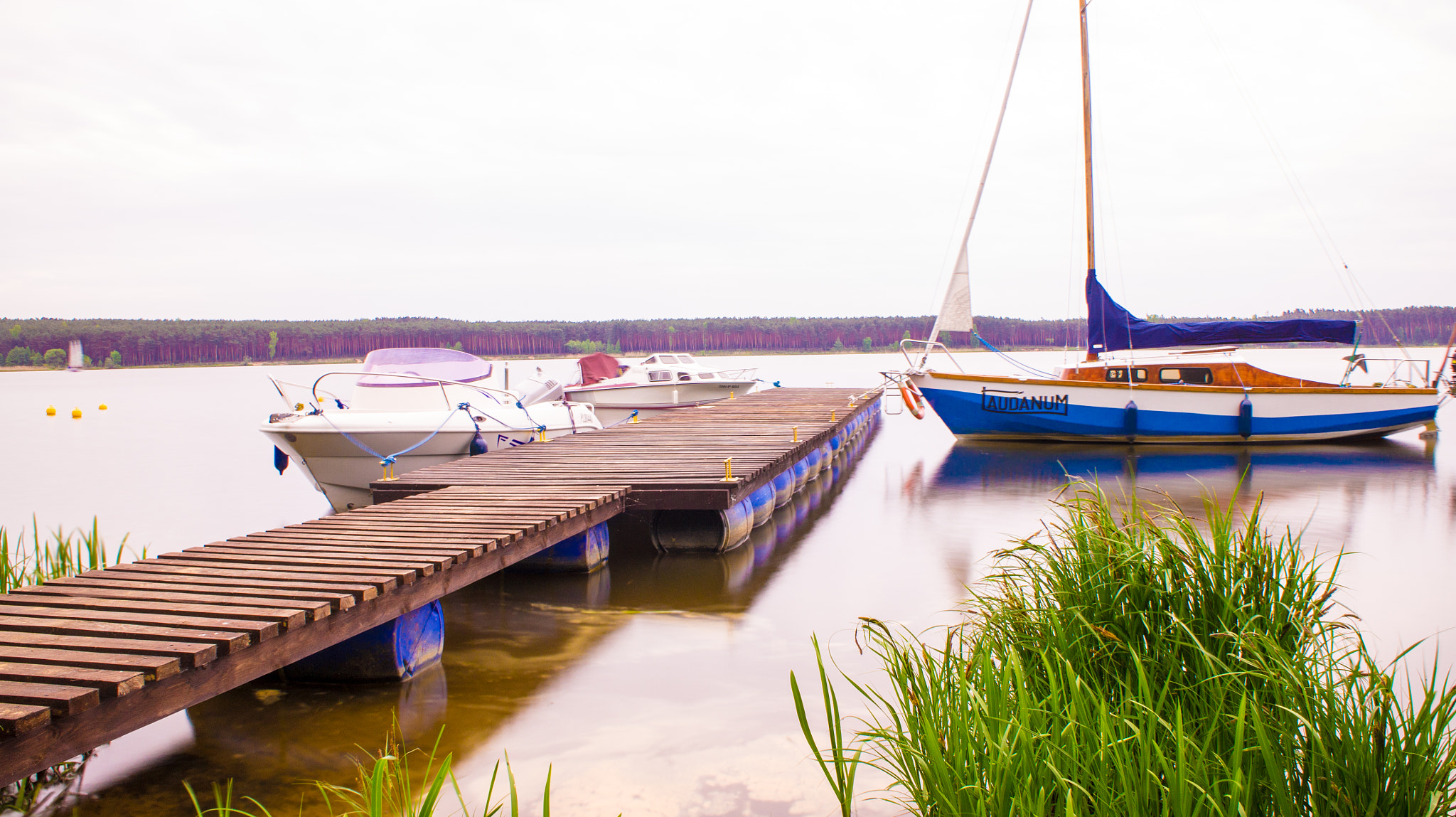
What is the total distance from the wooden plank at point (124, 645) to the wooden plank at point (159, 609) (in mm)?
218

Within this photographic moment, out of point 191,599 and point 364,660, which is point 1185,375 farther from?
point 191,599

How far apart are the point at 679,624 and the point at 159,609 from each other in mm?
3054

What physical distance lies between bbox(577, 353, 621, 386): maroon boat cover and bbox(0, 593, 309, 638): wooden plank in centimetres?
1759

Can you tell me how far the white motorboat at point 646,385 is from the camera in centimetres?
2061

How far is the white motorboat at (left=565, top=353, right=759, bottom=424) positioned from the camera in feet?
67.6

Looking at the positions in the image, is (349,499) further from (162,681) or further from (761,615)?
(162,681)

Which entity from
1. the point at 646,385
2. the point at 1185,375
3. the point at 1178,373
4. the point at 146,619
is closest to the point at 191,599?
the point at 146,619

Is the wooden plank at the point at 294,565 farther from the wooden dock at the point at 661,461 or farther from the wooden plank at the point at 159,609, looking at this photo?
the wooden dock at the point at 661,461

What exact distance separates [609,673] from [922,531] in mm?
5684

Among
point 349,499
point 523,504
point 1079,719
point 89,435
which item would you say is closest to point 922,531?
point 523,504

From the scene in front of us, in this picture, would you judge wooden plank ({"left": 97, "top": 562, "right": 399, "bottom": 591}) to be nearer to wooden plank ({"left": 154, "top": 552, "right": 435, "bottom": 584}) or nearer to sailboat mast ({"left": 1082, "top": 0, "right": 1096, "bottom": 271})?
wooden plank ({"left": 154, "top": 552, "right": 435, "bottom": 584})

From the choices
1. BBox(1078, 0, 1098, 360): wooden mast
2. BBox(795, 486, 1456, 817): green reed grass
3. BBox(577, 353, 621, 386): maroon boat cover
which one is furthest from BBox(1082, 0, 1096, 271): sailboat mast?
BBox(795, 486, 1456, 817): green reed grass

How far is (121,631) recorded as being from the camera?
328 cm

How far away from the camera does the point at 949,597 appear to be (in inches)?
271
